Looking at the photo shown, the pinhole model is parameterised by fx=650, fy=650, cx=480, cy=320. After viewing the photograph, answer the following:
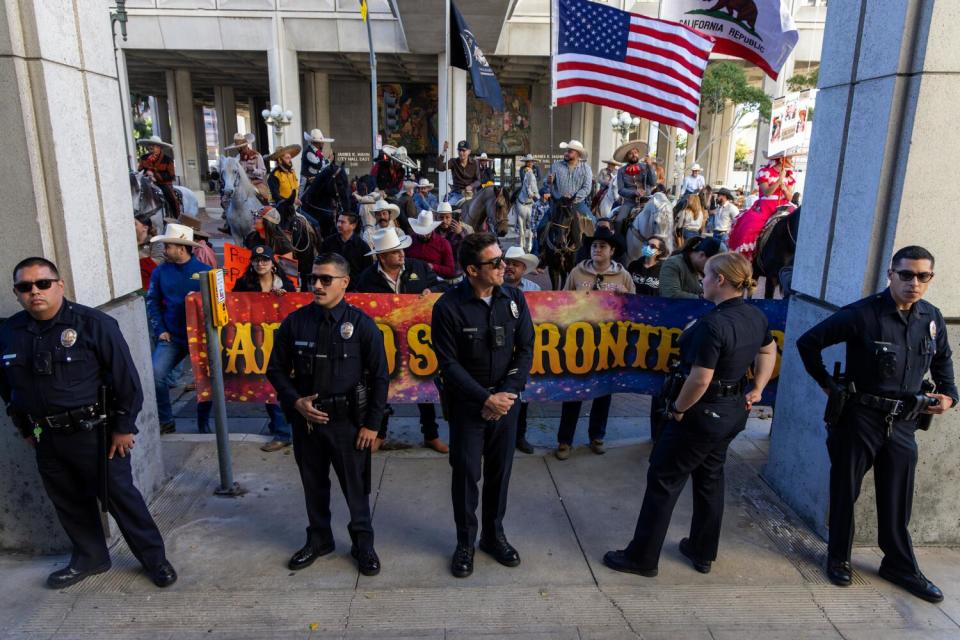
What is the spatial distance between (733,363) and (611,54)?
190 inches

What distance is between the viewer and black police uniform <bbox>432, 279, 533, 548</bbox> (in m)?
3.96

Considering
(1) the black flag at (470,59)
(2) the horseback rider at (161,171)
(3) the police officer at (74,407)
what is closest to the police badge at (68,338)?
(3) the police officer at (74,407)

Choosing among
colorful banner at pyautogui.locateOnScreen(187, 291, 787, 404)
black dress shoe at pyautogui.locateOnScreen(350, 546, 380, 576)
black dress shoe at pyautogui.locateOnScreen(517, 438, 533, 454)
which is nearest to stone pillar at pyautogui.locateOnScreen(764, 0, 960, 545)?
colorful banner at pyautogui.locateOnScreen(187, 291, 787, 404)

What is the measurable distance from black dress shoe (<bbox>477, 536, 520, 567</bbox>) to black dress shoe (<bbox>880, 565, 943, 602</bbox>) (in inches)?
93.2

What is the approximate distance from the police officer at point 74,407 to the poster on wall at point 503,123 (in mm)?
36902

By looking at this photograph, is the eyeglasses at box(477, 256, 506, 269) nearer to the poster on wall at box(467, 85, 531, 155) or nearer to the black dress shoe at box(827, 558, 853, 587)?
the black dress shoe at box(827, 558, 853, 587)

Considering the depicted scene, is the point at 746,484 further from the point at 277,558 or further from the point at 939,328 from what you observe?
the point at 277,558

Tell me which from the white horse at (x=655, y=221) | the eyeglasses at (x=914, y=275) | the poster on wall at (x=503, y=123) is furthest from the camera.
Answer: the poster on wall at (x=503, y=123)

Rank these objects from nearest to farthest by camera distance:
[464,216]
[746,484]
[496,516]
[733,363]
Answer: [733,363], [496,516], [746,484], [464,216]

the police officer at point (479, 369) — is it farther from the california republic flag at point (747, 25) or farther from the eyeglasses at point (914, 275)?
the california republic flag at point (747, 25)

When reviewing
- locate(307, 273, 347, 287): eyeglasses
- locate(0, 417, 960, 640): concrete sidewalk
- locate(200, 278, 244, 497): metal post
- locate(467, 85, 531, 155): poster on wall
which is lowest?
locate(0, 417, 960, 640): concrete sidewalk

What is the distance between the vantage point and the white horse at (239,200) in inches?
432

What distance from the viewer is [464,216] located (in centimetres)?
1348

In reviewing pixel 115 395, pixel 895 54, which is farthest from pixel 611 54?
pixel 115 395
